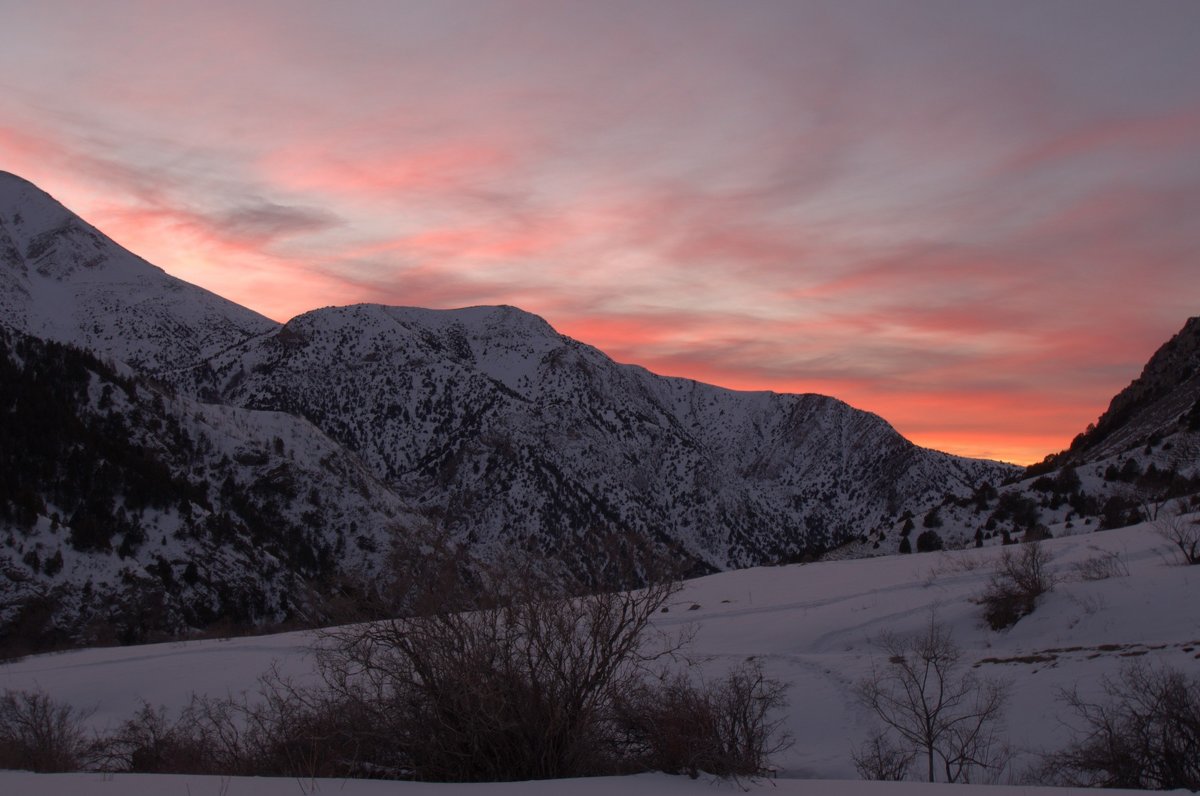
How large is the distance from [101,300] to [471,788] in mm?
151468

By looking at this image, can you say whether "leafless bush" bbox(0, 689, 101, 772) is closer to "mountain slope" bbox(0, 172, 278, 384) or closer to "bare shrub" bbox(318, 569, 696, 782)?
"bare shrub" bbox(318, 569, 696, 782)

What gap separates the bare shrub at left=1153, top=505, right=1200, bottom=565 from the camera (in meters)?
19.6

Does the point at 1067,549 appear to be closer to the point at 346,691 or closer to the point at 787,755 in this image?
the point at 787,755

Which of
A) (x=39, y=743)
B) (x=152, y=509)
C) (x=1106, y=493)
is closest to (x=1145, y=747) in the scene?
(x=39, y=743)

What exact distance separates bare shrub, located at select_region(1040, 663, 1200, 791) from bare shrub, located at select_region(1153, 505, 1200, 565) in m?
7.15

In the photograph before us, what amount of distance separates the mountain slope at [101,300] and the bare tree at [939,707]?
110659mm

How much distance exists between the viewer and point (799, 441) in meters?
147

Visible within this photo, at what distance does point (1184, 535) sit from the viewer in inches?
810

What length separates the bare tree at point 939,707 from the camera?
14508 mm

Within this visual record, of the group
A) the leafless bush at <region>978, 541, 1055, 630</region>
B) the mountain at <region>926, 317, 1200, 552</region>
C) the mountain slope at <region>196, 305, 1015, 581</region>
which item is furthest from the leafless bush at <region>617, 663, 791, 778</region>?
the mountain slope at <region>196, 305, 1015, 581</region>

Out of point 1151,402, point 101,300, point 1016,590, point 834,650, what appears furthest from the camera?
point 101,300

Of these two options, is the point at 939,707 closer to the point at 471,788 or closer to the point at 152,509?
the point at 471,788

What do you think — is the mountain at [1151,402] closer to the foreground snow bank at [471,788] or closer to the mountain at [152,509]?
the foreground snow bank at [471,788]

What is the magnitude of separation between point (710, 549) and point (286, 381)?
57485 millimetres
